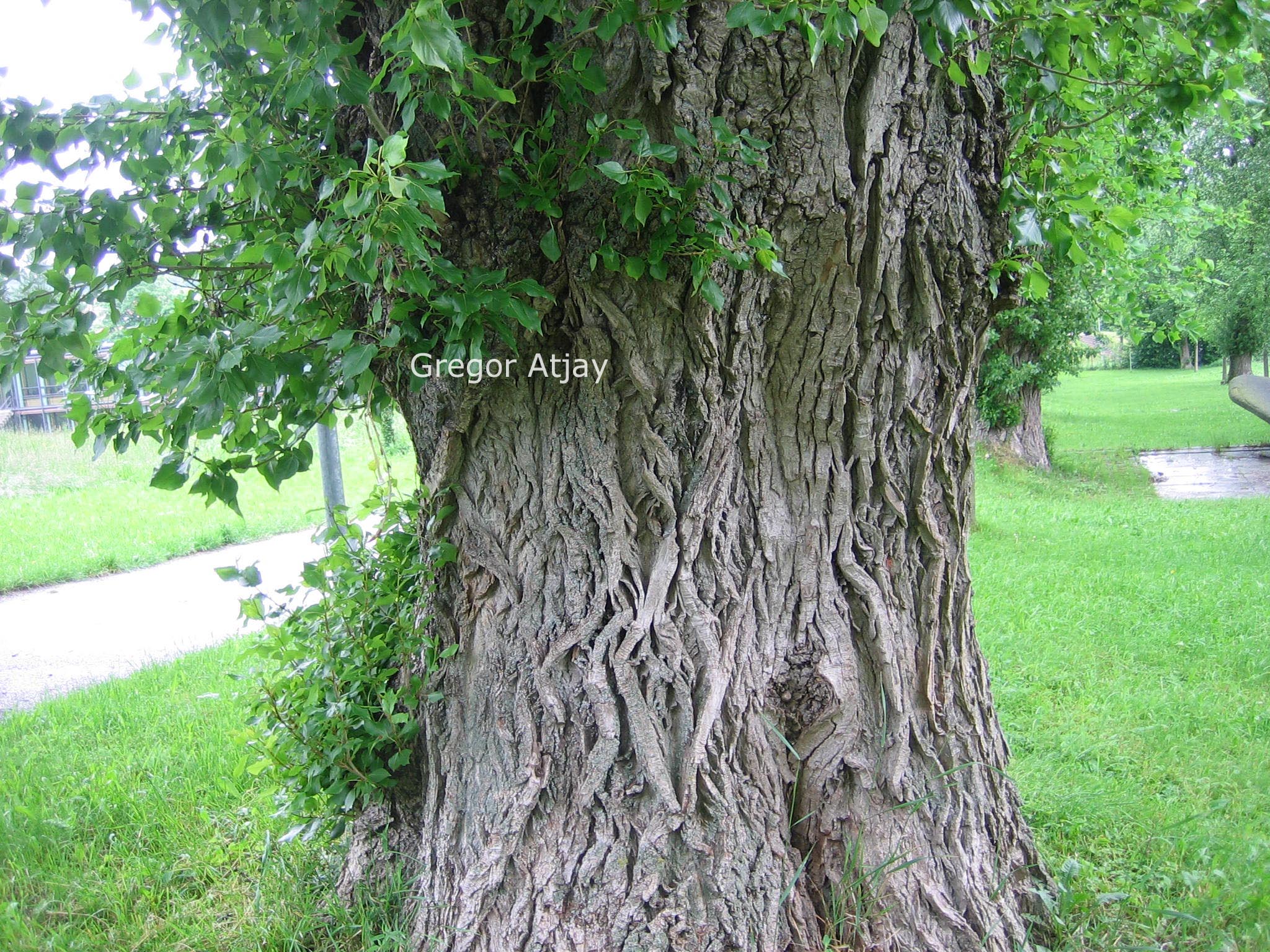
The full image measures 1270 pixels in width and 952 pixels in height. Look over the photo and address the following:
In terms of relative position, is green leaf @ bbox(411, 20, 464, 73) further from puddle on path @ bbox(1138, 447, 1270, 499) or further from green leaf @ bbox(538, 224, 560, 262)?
puddle on path @ bbox(1138, 447, 1270, 499)

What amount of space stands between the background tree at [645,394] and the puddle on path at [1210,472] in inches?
431

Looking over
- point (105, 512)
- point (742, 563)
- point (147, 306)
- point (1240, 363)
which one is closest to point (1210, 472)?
point (1240, 363)

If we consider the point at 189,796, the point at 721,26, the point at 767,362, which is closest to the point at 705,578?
the point at 767,362

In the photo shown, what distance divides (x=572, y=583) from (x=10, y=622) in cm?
630

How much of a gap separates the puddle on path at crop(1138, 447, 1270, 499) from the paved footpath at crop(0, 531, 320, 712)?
11.2m

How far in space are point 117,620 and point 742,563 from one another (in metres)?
6.12

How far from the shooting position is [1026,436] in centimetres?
1294

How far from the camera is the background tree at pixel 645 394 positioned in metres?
2.02

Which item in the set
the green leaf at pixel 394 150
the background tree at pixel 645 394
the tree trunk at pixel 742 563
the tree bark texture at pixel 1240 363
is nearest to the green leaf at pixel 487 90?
the background tree at pixel 645 394

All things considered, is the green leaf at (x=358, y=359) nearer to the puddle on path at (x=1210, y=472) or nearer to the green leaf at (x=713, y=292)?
the green leaf at (x=713, y=292)

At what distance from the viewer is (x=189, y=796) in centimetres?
356

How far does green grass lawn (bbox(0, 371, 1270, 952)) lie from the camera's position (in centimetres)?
273

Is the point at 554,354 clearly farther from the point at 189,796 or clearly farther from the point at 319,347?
the point at 189,796

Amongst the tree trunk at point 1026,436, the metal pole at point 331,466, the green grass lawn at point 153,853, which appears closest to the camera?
the green grass lawn at point 153,853
